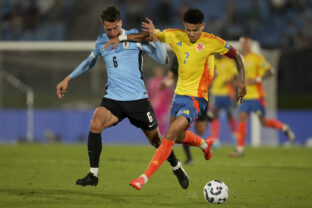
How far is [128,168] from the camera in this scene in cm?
898

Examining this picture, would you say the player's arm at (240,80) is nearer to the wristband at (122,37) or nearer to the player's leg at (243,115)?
the wristband at (122,37)

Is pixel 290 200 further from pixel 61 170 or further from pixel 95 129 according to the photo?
pixel 61 170

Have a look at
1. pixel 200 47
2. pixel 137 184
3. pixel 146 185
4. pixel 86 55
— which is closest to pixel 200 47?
pixel 200 47

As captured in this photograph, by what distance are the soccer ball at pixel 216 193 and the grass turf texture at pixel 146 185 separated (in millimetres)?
72

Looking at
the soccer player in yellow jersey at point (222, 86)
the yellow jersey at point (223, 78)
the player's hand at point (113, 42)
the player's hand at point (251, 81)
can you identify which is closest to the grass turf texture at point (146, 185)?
the player's hand at point (251, 81)

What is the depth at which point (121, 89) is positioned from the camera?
6582 millimetres

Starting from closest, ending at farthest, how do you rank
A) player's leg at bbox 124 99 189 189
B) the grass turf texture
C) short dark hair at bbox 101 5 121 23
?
the grass turf texture < short dark hair at bbox 101 5 121 23 < player's leg at bbox 124 99 189 189

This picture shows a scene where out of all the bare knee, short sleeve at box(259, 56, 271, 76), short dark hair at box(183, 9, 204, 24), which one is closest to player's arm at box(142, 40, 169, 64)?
short dark hair at box(183, 9, 204, 24)

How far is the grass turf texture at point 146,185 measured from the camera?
5656 millimetres

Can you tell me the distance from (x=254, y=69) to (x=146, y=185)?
531 centimetres

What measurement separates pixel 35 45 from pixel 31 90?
150cm

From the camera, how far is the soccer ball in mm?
5465

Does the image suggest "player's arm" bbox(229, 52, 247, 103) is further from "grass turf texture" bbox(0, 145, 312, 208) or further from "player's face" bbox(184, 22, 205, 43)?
"grass turf texture" bbox(0, 145, 312, 208)

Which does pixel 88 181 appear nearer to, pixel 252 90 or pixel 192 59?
pixel 192 59
